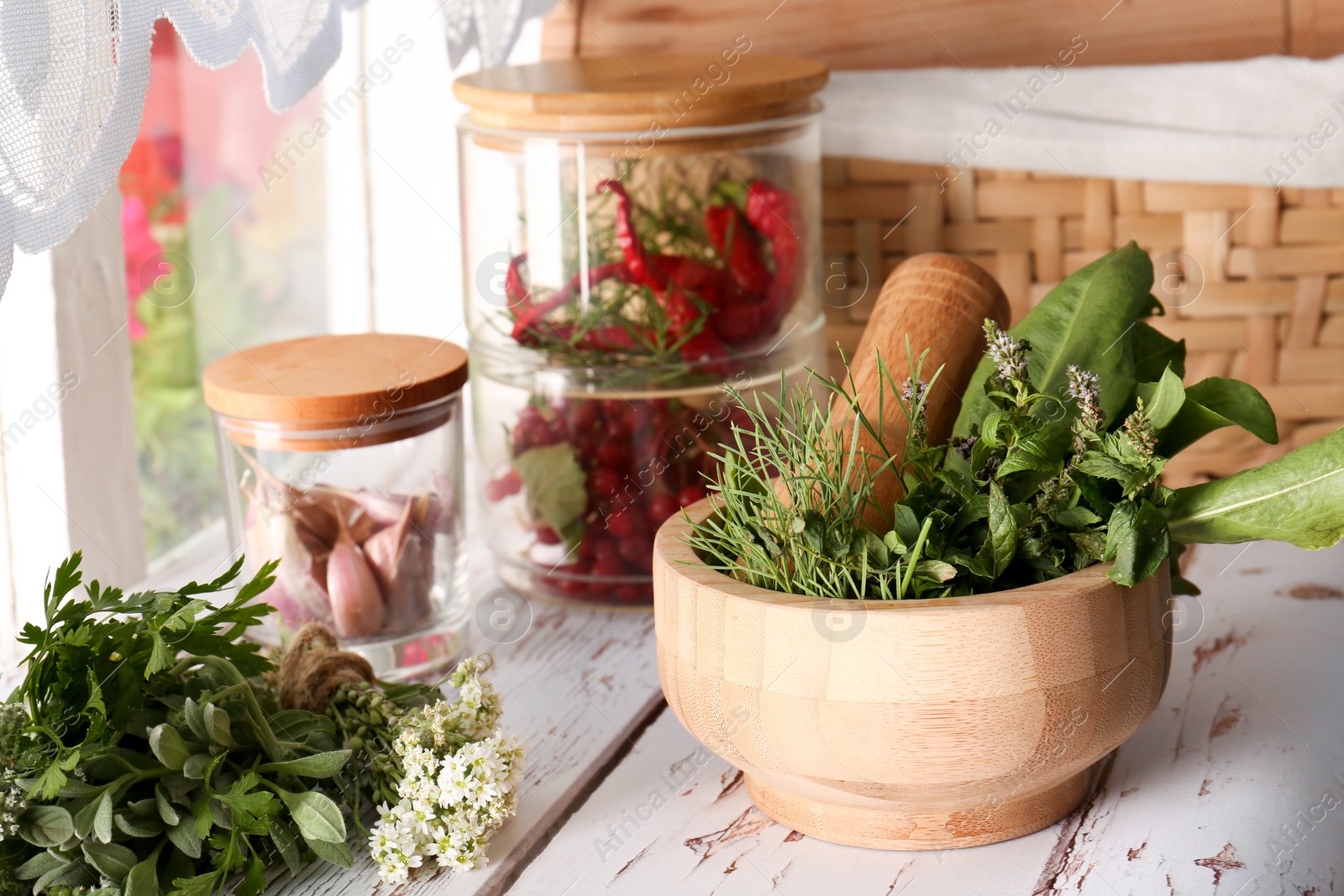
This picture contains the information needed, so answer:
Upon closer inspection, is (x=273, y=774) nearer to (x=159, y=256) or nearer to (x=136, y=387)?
(x=159, y=256)

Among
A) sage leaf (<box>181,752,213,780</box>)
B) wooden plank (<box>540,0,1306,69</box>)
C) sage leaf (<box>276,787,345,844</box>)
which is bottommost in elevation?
sage leaf (<box>276,787,345,844</box>)

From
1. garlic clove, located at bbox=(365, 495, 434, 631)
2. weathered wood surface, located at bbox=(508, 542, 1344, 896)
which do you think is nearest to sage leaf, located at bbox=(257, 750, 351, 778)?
weathered wood surface, located at bbox=(508, 542, 1344, 896)

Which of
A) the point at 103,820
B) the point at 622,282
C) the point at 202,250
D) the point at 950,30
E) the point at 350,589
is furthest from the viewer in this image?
the point at 202,250

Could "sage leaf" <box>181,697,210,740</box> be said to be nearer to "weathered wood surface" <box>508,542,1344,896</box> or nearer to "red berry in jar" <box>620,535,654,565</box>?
"weathered wood surface" <box>508,542,1344,896</box>

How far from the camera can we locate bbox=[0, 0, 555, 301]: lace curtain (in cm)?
54

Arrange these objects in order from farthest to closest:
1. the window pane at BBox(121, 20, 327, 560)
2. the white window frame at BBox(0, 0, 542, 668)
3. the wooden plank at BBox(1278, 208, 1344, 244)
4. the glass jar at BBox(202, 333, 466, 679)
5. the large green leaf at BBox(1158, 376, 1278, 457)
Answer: the window pane at BBox(121, 20, 327, 560)
the wooden plank at BBox(1278, 208, 1344, 244)
the white window frame at BBox(0, 0, 542, 668)
the glass jar at BBox(202, 333, 466, 679)
the large green leaf at BBox(1158, 376, 1278, 457)

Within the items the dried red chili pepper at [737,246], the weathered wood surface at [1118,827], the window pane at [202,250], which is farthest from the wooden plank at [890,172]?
the window pane at [202,250]

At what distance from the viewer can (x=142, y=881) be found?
503 millimetres

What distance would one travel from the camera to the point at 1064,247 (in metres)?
1.02

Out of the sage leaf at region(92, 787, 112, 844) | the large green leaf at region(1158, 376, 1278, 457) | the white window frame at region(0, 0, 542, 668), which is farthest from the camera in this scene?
the white window frame at region(0, 0, 542, 668)

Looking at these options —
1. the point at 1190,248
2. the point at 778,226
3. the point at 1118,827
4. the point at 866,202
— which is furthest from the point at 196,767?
the point at 1190,248

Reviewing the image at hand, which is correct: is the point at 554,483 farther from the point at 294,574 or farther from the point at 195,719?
the point at 195,719

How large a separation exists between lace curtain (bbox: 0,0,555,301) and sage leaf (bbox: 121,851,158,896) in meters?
0.25

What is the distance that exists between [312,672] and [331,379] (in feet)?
0.62
